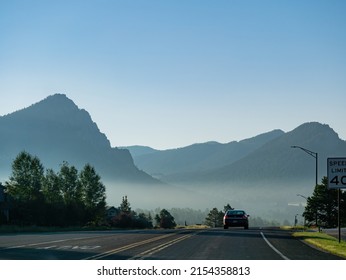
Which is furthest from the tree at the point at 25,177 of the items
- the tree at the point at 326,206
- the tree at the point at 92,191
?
the tree at the point at 326,206

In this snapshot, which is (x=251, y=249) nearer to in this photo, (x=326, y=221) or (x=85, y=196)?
(x=326, y=221)

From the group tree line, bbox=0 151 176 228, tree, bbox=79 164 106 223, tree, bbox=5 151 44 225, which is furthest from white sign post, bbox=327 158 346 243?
tree, bbox=79 164 106 223

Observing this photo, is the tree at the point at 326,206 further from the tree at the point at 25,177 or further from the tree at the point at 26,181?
the tree at the point at 25,177

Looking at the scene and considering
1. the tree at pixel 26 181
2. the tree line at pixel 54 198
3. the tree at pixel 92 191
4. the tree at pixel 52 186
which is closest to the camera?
the tree line at pixel 54 198

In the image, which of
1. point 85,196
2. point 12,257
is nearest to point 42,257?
point 12,257

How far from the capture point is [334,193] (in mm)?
91312

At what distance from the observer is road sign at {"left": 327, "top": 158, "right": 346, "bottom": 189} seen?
111 feet

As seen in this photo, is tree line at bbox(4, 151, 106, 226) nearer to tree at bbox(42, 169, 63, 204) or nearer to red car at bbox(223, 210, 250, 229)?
tree at bbox(42, 169, 63, 204)

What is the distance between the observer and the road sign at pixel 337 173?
111 feet

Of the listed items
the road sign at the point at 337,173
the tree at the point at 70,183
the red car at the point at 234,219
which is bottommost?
the red car at the point at 234,219

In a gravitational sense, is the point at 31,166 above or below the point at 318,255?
above
